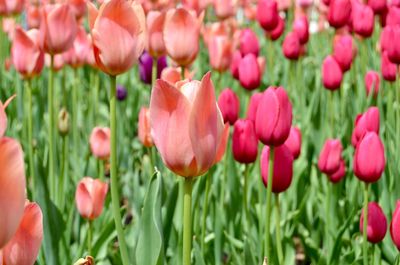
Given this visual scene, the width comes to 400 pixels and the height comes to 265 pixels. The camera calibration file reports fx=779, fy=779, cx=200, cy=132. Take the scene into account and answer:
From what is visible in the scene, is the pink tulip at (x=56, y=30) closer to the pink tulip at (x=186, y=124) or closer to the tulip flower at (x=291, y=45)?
the pink tulip at (x=186, y=124)

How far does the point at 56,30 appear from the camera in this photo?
191cm

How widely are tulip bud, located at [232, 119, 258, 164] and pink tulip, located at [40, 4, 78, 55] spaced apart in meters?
0.53

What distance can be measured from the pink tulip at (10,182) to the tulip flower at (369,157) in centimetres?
96

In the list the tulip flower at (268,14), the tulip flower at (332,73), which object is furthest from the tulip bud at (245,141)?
the tulip flower at (268,14)

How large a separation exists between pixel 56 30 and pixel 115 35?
0.63m

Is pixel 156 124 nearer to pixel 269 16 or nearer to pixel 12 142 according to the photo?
pixel 12 142

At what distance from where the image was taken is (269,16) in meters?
2.80

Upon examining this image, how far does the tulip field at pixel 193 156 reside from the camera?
1.04 metres

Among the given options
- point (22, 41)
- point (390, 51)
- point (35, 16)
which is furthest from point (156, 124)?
→ point (35, 16)

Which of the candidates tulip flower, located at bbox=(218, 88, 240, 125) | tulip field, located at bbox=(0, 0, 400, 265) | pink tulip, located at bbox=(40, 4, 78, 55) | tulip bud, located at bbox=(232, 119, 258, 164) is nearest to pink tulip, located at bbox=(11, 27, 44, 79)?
tulip field, located at bbox=(0, 0, 400, 265)

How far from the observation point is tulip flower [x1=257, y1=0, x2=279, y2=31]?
2.79m

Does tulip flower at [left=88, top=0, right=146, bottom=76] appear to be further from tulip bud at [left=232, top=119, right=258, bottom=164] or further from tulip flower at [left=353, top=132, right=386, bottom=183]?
tulip flower at [left=353, top=132, right=386, bottom=183]

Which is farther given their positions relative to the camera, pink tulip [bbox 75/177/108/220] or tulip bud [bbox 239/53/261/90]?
tulip bud [bbox 239/53/261/90]

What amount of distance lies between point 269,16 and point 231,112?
0.86 m
